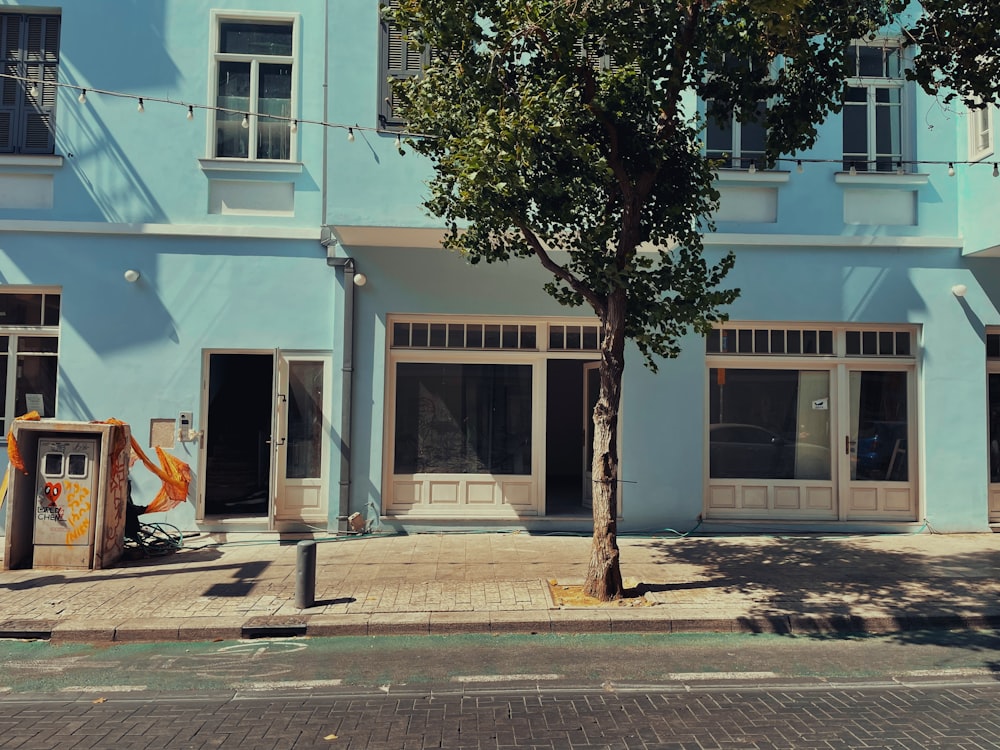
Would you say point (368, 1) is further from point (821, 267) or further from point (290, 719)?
point (290, 719)

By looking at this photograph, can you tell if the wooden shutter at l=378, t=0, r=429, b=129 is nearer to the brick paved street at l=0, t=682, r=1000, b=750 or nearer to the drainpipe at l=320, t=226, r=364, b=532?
the drainpipe at l=320, t=226, r=364, b=532

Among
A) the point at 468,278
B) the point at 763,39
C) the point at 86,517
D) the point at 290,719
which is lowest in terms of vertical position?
the point at 290,719

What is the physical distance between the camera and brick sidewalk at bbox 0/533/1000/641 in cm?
643

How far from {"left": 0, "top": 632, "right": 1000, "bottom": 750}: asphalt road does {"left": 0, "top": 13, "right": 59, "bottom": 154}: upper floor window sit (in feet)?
22.5

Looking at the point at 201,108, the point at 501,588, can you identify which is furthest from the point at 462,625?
the point at 201,108

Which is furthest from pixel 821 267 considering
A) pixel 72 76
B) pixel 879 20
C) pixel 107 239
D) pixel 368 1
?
pixel 72 76

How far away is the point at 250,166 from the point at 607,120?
527 centimetres

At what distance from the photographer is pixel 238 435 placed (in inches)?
454

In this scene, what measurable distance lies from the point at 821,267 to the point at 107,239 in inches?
370

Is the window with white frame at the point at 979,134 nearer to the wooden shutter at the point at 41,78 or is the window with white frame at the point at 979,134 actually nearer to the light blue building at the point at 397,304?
the light blue building at the point at 397,304

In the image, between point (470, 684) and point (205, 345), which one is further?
point (205, 345)

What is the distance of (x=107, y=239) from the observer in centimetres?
980

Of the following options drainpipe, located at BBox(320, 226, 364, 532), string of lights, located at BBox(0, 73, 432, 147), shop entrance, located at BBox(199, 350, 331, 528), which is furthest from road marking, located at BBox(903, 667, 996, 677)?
string of lights, located at BBox(0, 73, 432, 147)

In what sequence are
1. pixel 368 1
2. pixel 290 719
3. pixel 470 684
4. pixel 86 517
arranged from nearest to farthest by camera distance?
Answer: pixel 290 719 < pixel 470 684 < pixel 86 517 < pixel 368 1
